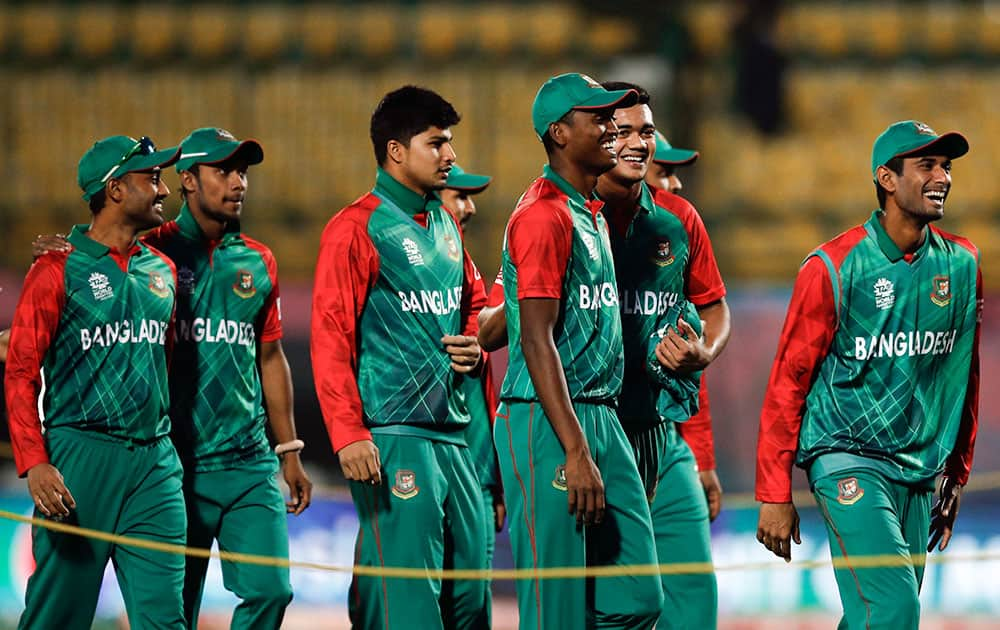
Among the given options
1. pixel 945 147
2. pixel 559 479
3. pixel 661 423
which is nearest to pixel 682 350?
pixel 661 423

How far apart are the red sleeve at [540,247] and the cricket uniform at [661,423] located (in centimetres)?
78

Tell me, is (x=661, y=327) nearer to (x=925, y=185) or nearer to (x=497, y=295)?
(x=497, y=295)

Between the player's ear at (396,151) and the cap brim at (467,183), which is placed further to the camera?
the cap brim at (467,183)

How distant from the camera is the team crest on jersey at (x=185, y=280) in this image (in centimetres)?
570

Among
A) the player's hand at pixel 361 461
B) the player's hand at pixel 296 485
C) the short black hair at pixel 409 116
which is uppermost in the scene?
the short black hair at pixel 409 116

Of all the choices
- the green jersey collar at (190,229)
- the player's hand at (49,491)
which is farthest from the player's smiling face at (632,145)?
the player's hand at (49,491)

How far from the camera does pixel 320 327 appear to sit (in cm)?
505

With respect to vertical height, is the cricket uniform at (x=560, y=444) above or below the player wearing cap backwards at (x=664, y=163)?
below

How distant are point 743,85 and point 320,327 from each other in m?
8.02

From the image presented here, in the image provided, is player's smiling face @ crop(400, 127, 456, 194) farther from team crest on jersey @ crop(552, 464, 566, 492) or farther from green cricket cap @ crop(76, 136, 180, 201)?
team crest on jersey @ crop(552, 464, 566, 492)

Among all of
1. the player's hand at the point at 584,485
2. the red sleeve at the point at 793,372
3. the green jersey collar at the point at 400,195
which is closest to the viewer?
the player's hand at the point at 584,485

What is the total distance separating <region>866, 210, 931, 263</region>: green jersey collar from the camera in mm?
4973

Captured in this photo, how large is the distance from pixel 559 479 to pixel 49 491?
177 centimetres

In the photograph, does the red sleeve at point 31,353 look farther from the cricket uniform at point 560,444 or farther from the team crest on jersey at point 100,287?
the cricket uniform at point 560,444
